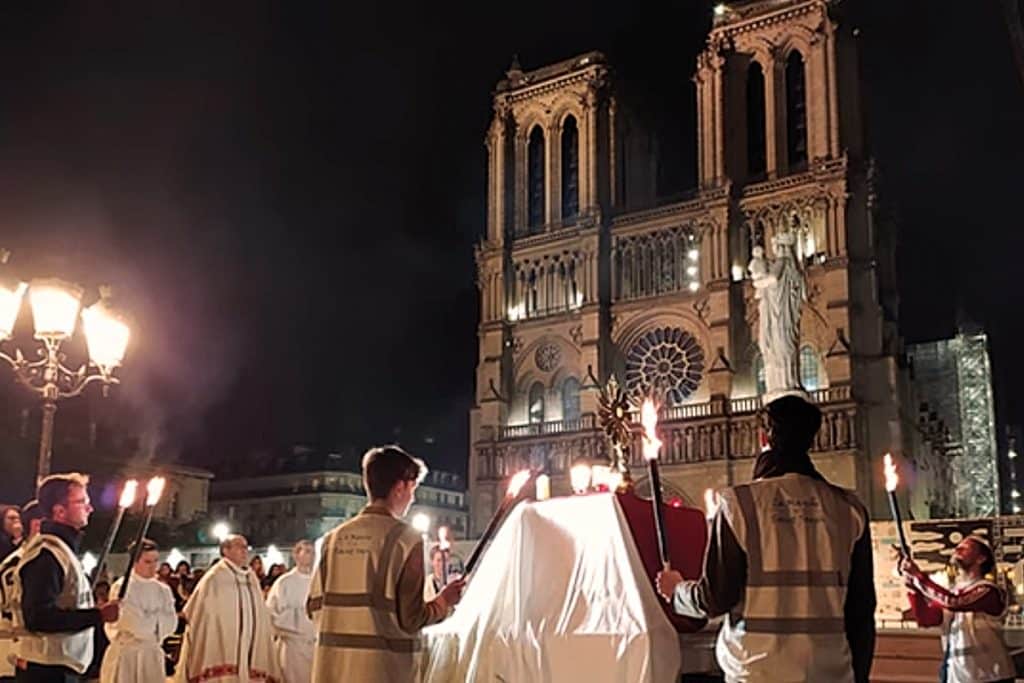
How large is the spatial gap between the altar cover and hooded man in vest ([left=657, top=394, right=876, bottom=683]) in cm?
132

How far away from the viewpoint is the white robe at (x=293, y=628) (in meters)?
9.41

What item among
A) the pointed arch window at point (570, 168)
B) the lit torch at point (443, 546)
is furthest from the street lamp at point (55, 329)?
the pointed arch window at point (570, 168)

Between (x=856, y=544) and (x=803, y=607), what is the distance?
32cm

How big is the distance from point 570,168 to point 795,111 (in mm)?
8063

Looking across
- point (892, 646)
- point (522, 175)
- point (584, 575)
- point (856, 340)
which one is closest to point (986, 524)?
point (856, 340)

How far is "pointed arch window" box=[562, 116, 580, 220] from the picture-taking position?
126 feet

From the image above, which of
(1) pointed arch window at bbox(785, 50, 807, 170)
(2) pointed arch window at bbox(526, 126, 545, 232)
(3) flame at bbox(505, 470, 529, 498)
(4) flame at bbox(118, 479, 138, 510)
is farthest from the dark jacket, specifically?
(2) pointed arch window at bbox(526, 126, 545, 232)

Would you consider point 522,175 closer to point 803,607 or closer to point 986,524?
point 986,524

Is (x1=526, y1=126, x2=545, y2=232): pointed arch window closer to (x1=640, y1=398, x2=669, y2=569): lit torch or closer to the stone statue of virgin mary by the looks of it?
the stone statue of virgin mary

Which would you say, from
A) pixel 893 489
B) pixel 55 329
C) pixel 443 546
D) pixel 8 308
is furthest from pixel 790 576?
pixel 8 308

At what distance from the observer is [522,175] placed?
3900 cm

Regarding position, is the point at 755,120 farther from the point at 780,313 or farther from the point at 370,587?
the point at 370,587

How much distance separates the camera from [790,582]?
3625 millimetres

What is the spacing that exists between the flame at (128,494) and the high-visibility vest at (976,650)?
4.68m
